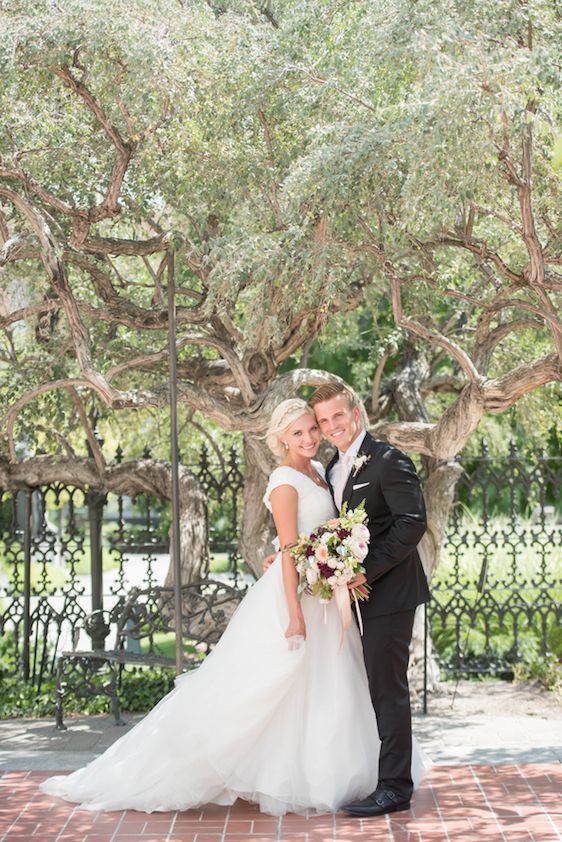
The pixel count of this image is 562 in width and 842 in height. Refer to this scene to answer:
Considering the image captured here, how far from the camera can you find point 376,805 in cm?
536

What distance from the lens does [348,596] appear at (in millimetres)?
5492

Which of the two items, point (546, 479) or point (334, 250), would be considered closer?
point (334, 250)

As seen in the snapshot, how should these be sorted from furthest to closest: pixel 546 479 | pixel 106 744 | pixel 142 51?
pixel 546 479, pixel 106 744, pixel 142 51

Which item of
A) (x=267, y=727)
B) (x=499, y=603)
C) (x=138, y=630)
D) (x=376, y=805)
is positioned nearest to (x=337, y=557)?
(x=267, y=727)

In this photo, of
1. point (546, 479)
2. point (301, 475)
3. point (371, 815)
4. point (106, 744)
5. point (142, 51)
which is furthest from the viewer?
point (546, 479)

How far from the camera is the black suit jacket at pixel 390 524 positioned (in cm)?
545


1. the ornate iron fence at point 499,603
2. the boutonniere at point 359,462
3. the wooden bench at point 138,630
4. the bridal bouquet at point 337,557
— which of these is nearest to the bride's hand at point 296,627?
the bridal bouquet at point 337,557

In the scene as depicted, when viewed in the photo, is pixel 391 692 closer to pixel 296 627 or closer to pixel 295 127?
pixel 296 627

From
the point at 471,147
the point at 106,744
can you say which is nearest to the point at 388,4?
the point at 471,147

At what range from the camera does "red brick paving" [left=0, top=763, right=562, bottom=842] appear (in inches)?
203

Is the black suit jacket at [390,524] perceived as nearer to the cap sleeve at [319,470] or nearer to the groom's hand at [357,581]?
the groom's hand at [357,581]

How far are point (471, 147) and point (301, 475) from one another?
79.9 inches

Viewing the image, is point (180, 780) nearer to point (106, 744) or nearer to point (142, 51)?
point (106, 744)

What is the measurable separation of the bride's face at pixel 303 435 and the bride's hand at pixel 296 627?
2.79ft
